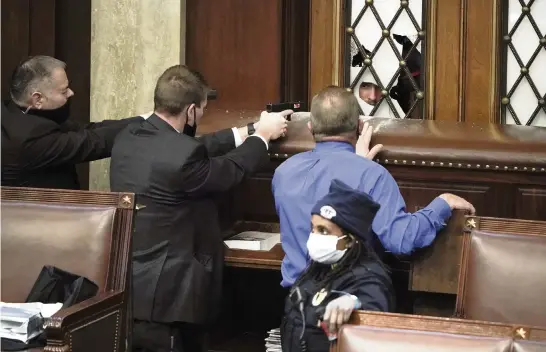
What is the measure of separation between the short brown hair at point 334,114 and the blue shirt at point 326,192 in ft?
0.13

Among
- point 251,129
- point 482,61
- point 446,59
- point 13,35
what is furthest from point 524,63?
point 13,35

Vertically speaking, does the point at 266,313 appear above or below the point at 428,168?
below

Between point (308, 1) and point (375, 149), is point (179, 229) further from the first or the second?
point (308, 1)

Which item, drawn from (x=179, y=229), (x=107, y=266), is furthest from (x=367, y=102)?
(x=107, y=266)

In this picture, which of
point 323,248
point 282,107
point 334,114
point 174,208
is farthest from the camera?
point 282,107

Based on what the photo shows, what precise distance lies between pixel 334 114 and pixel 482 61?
1.64 meters

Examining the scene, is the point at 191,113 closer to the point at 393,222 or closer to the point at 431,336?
the point at 393,222

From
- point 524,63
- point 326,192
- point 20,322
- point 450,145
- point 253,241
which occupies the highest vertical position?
point 524,63

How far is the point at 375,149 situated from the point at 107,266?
0.97m

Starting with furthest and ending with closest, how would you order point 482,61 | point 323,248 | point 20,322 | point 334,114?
point 482,61, point 334,114, point 20,322, point 323,248

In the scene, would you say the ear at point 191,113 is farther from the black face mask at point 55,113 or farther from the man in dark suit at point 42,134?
the black face mask at point 55,113

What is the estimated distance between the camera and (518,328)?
2.01 meters

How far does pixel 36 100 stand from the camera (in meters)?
3.48

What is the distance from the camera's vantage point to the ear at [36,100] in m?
3.48
